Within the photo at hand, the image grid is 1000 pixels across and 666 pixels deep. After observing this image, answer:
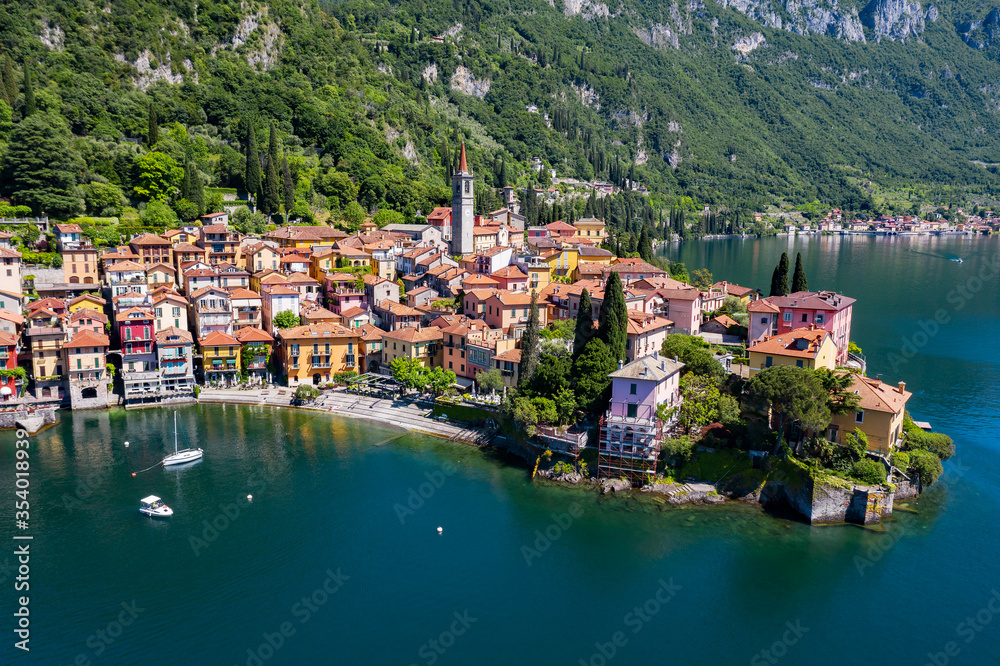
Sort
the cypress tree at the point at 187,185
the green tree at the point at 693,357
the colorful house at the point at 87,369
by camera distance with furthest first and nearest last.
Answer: the cypress tree at the point at 187,185 → the colorful house at the point at 87,369 → the green tree at the point at 693,357

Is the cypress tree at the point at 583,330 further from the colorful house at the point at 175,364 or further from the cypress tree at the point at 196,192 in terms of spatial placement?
the cypress tree at the point at 196,192

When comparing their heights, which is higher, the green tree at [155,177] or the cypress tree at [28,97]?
the cypress tree at [28,97]

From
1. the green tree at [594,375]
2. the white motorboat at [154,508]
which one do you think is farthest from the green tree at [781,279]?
the white motorboat at [154,508]

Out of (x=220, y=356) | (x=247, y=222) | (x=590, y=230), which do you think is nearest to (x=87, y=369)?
(x=220, y=356)

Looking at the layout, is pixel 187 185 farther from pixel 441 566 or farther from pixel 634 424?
pixel 441 566

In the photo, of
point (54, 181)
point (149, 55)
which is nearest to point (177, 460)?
point (54, 181)
